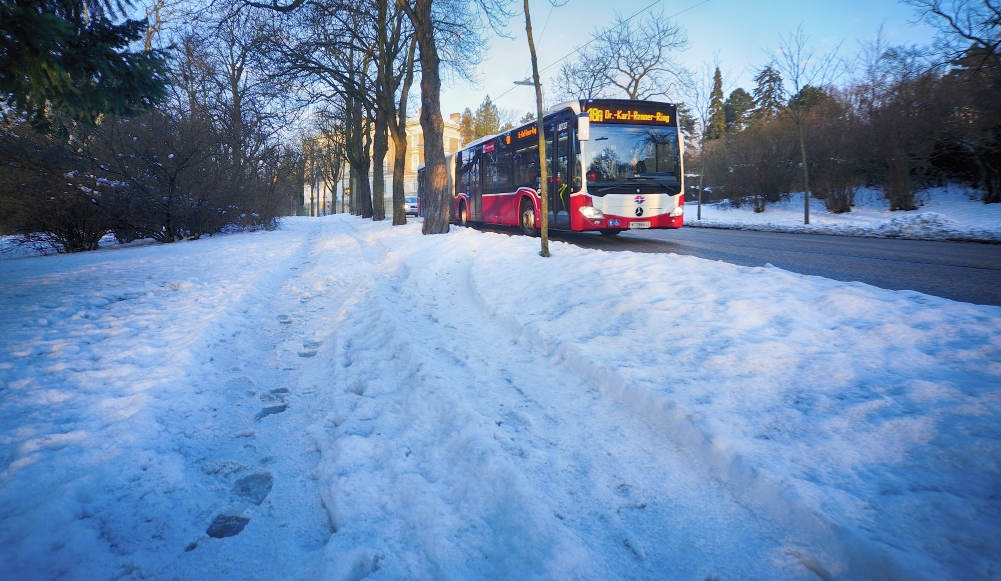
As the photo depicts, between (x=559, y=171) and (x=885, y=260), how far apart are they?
6750 millimetres

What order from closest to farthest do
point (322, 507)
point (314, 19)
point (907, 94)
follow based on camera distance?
point (322, 507)
point (314, 19)
point (907, 94)

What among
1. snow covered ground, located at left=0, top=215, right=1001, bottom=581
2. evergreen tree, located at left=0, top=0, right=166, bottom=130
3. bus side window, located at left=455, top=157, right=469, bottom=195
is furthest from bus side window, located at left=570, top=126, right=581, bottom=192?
bus side window, located at left=455, top=157, right=469, bottom=195

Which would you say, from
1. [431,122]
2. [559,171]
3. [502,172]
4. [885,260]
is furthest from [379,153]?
[885,260]

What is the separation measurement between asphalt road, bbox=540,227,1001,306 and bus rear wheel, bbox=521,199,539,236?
1.51 m

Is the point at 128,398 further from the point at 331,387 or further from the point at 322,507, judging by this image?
the point at 322,507

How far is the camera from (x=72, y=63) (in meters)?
5.59

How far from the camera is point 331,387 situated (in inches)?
137

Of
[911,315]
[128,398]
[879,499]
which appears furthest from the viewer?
[911,315]

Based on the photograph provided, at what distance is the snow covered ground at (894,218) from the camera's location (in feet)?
42.8

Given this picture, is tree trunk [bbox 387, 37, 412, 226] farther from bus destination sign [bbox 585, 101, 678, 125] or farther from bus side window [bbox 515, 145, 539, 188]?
bus destination sign [bbox 585, 101, 678, 125]

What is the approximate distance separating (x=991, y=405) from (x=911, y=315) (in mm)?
1615

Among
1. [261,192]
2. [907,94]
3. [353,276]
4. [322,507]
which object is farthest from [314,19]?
[907,94]

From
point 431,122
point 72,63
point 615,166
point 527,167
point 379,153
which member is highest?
point 379,153

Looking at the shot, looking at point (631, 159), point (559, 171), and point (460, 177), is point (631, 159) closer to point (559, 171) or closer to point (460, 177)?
point (559, 171)
